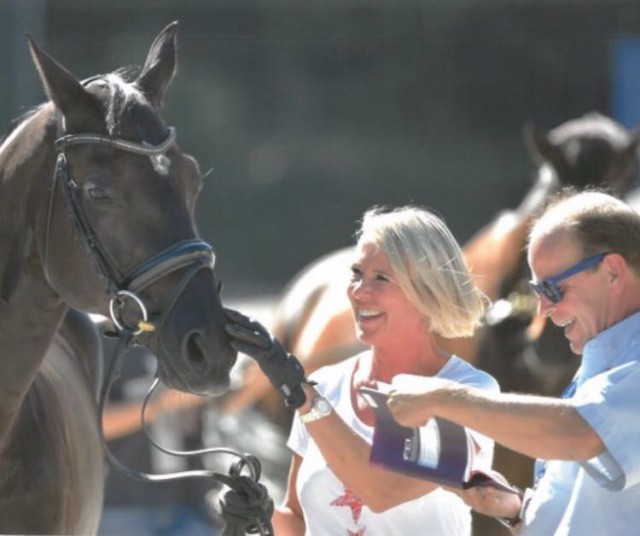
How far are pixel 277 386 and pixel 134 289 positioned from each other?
0.45m

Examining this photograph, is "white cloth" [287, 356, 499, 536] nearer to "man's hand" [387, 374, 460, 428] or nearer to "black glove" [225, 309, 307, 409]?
"black glove" [225, 309, 307, 409]

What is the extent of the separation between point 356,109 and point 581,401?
10624 millimetres

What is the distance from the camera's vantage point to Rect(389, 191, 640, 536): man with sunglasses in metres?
2.43

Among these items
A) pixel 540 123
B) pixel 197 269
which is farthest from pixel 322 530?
pixel 540 123

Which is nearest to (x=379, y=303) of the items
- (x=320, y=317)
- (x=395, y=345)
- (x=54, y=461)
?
(x=395, y=345)

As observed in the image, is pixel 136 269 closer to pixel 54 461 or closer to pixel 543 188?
pixel 54 461

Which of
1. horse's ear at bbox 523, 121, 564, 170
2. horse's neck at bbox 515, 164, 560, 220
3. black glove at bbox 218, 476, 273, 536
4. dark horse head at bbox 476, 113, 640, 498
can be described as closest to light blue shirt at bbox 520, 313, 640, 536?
black glove at bbox 218, 476, 273, 536

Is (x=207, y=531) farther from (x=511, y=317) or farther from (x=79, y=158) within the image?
(x=79, y=158)

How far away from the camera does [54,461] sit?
367 cm

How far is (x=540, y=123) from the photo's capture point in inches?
477

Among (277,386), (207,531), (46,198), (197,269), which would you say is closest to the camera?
(277,386)

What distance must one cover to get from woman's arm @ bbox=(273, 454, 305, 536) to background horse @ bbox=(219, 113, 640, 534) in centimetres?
236

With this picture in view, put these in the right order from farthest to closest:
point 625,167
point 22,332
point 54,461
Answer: point 625,167 < point 54,461 < point 22,332

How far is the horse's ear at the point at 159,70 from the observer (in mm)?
3406
